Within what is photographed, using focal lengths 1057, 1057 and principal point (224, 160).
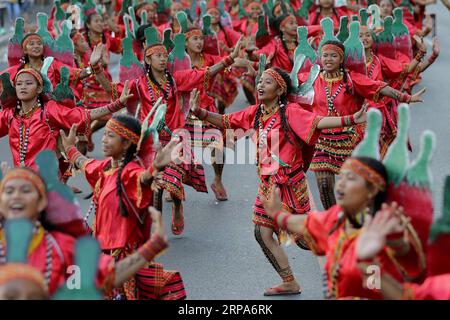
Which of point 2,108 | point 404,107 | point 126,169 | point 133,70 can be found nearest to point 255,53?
point 133,70

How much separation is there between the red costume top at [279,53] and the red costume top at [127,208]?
615 centimetres

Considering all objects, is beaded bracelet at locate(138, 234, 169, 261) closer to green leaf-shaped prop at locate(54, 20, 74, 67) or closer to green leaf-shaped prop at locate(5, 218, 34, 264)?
green leaf-shaped prop at locate(5, 218, 34, 264)

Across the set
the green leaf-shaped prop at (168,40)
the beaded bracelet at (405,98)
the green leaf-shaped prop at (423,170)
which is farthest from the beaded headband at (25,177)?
the green leaf-shaped prop at (168,40)

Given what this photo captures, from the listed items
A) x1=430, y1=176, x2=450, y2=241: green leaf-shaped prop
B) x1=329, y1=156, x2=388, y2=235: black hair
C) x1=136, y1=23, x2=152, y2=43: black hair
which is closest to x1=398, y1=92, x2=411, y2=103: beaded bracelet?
x1=329, y1=156, x2=388, y2=235: black hair

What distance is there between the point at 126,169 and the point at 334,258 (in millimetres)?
1684

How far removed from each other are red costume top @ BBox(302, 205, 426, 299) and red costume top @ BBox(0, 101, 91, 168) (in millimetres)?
3116

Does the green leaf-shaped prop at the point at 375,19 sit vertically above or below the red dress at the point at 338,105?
above

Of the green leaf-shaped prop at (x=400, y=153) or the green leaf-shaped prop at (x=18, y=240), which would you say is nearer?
the green leaf-shaped prop at (x=18, y=240)

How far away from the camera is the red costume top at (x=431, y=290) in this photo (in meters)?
4.64

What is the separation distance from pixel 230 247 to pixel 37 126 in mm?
1947

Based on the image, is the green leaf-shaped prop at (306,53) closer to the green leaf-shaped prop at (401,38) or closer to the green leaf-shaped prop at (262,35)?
the green leaf-shaped prop at (401,38)

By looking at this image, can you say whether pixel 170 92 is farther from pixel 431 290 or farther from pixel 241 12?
pixel 241 12

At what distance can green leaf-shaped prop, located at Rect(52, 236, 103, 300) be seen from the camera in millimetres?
4637

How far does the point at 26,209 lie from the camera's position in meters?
4.94
